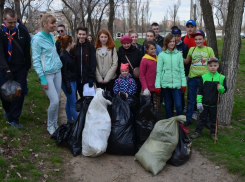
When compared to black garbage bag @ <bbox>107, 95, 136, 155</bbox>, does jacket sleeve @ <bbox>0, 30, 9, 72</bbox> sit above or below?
above

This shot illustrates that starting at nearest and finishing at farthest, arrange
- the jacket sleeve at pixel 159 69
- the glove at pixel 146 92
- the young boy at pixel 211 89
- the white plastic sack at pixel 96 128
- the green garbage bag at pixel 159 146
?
the green garbage bag at pixel 159 146 < the white plastic sack at pixel 96 128 < the young boy at pixel 211 89 < the glove at pixel 146 92 < the jacket sleeve at pixel 159 69

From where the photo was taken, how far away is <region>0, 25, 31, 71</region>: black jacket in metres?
3.99

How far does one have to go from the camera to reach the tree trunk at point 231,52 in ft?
15.6

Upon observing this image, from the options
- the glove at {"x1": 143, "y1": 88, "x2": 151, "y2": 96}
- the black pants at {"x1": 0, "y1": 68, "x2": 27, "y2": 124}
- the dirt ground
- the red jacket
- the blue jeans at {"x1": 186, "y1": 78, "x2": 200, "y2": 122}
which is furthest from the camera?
the blue jeans at {"x1": 186, "y1": 78, "x2": 200, "y2": 122}

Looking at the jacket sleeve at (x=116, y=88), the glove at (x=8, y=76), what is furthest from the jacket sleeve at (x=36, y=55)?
the jacket sleeve at (x=116, y=88)

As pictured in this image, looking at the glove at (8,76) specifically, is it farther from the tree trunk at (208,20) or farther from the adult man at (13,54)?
the tree trunk at (208,20)

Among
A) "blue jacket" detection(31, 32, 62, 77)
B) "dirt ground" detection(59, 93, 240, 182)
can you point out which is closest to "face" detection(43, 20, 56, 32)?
"blue jacket" detection(31, 32, 62, 77)

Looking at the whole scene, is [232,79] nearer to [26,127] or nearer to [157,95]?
[157,95]

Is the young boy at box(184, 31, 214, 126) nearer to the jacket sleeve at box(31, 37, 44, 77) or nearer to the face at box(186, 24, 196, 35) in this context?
the face at box(186, 24, 196, 35)

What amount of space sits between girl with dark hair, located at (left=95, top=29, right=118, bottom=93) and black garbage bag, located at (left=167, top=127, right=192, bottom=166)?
166 centimetres

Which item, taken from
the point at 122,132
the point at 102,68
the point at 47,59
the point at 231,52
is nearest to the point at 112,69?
the point at 102,68

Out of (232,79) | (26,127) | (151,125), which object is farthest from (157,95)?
(26,127)

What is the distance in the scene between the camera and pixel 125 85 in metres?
4.45

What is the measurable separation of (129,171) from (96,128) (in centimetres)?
76
